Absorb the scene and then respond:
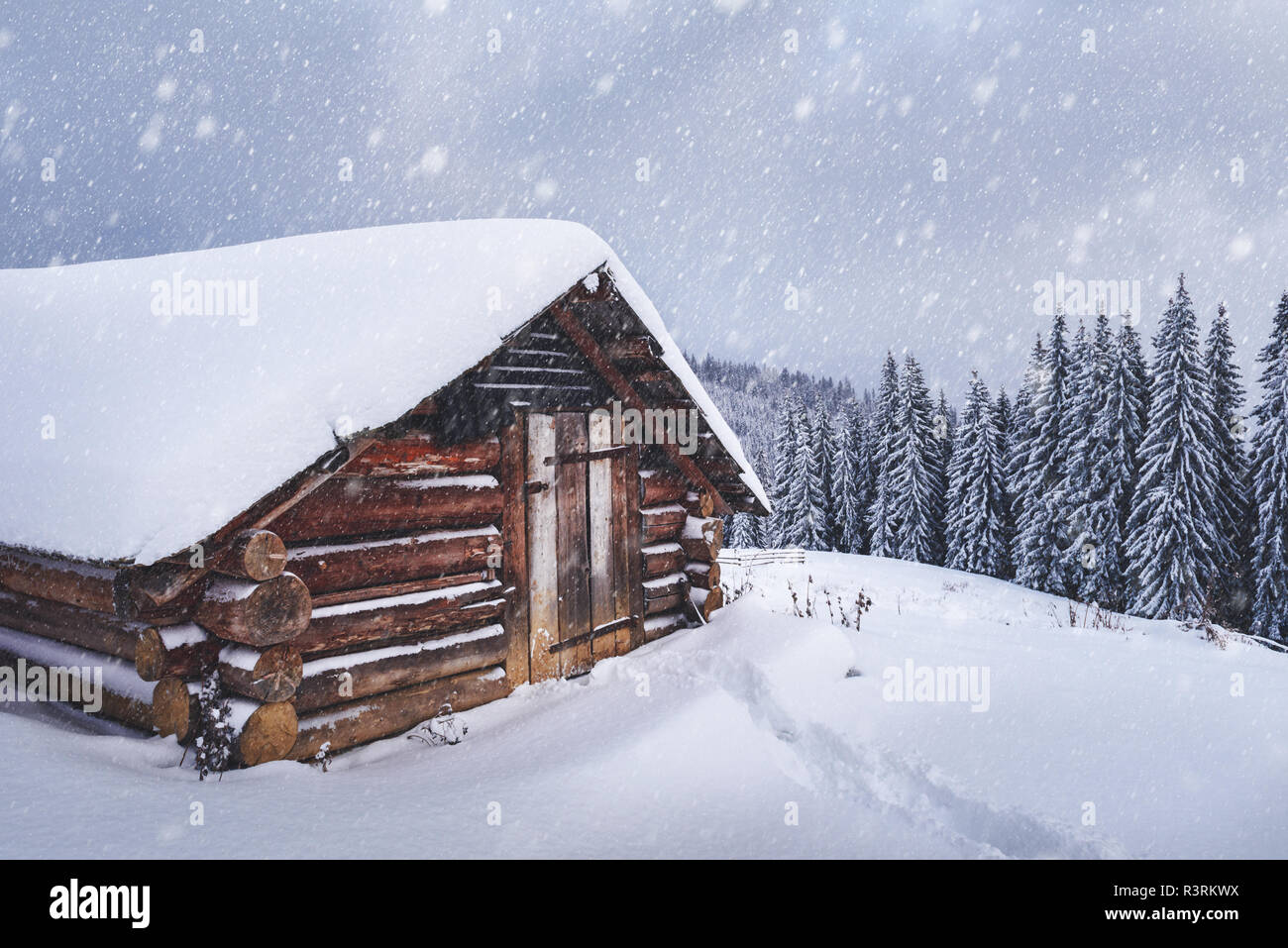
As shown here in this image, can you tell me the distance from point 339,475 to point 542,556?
7.71ft

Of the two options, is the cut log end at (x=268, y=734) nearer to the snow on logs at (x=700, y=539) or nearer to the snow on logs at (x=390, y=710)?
the snow on logs at (x=390, y=710)

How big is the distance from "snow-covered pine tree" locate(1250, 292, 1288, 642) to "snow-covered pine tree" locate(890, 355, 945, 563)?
14027mm

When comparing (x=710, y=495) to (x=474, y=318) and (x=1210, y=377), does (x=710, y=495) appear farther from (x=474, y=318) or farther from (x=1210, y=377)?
(x=1210, y=377)

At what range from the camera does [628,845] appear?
12.5ft

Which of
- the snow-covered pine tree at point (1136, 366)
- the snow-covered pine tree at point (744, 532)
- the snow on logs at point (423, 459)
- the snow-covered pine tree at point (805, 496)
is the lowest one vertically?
the snow-covered pine tree at point (744, 532)

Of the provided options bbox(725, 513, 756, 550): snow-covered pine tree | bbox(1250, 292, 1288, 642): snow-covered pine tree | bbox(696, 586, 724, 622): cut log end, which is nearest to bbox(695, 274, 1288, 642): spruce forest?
bbox(1250, 292, 1288, 642): snow-covered pine tree

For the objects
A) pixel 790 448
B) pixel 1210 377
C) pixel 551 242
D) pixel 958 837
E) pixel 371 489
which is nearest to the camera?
pixel 958 837

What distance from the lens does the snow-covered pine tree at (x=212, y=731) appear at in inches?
187

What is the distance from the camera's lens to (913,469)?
38.3 meters

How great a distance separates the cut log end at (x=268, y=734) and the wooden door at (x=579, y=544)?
247 cm

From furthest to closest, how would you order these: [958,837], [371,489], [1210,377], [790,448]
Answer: [790,448] < [1210,377] < [371,489] < [958,837]

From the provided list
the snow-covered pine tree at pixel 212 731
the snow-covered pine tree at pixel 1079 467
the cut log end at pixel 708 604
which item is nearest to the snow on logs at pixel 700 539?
the cut log end at pixel 708 604
